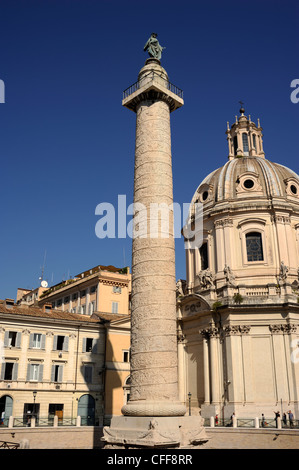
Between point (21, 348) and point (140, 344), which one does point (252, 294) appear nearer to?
point (21, 348)

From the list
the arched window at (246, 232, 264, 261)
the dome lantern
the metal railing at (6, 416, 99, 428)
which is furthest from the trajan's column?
the dome lantern

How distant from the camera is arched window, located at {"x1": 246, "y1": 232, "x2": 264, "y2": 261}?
41469 millimetres

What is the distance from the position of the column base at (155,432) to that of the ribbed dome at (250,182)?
28.7m

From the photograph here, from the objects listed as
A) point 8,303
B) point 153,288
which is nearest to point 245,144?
point 8,303

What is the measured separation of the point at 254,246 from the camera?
41.9m

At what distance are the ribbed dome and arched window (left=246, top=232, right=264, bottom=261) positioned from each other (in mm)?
3704

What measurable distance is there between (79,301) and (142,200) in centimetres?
3468

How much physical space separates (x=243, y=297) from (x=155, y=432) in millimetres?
22631

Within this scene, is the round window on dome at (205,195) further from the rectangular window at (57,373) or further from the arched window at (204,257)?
the rectangular window at (57,373)

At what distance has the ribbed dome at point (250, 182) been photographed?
43500 millimetres

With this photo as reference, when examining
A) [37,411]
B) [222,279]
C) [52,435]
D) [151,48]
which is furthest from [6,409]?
[151,48]

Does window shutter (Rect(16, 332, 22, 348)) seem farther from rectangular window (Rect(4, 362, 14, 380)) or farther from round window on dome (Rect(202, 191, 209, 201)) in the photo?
round window on dome (Rect(202, 191, 209, 201))

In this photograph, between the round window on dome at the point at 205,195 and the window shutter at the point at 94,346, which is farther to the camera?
the round window on dome at the point at 205,195

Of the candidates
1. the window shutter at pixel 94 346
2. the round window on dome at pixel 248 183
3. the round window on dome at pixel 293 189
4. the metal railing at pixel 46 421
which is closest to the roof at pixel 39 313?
the window shutter at pixel 94 346
